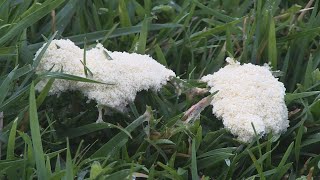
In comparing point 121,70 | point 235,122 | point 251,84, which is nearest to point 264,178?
point 235,122

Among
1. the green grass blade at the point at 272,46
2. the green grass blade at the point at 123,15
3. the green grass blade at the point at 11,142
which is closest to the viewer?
the green grass blade at the point at 11,142

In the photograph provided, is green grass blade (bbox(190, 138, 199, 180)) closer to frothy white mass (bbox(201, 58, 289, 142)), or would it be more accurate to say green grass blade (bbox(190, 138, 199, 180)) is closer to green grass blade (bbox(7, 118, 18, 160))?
frothy white mass (bbox(201, 58, 289, 142))

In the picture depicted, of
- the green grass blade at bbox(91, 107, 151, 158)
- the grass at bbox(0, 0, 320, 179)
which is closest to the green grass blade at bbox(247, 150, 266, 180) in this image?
the grass at bbox(0, 0, 320, 179)

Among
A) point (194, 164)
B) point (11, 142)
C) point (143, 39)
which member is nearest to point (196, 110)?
point (194, 164)

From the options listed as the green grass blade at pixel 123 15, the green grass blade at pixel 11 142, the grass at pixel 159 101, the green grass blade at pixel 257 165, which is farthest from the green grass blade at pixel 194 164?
the green grass blade at pixel 123 15

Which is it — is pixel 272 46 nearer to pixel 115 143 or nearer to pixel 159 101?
pixel 159 101

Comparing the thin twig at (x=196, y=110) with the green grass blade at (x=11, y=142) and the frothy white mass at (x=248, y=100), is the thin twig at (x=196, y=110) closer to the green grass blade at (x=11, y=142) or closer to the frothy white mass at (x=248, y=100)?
the frothy white mass at (x=248, y=100)
